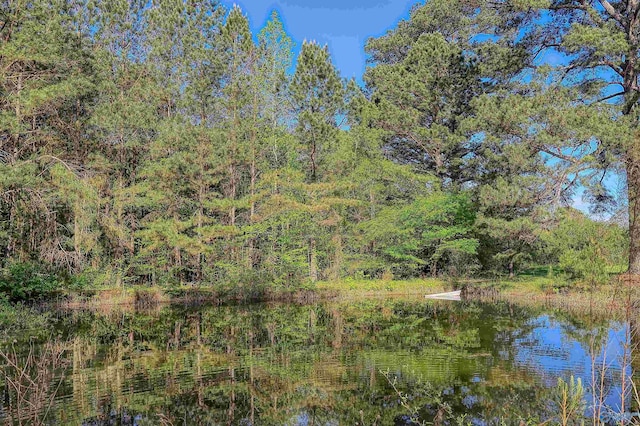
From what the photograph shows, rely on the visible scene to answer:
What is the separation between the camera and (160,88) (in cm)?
2577

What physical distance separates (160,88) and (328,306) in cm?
1464

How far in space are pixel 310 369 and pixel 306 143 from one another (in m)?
17.7

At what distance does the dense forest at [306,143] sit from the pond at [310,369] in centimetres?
540

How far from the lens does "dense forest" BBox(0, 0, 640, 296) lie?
19031 mm

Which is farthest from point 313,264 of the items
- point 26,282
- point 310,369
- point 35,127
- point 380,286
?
point 310,369

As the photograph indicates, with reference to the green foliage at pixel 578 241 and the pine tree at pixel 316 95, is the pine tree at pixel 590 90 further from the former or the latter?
the pine tree at pixel 316 95

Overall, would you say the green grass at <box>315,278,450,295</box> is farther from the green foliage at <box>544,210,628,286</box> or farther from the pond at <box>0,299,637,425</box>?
the green foliage at <box>544,210,628,286</box>

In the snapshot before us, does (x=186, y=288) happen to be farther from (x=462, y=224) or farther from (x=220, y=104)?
(x=462, y=224)

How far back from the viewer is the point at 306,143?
84.4ft

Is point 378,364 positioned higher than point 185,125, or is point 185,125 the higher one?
point 185,125

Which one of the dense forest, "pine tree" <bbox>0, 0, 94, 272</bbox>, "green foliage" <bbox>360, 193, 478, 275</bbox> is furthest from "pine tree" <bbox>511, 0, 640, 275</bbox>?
"pine tree" <bbox>0, 0, 94, 272</bbox>

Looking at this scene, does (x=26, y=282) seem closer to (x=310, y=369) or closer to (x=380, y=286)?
(x=310, y=369)

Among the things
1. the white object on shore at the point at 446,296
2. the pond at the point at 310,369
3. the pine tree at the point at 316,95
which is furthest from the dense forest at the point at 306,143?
the pond at the point at 310,369

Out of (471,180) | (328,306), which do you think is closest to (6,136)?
(328,306)
